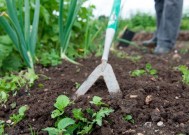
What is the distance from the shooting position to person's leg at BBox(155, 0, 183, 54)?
122 inches

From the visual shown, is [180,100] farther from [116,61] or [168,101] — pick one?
[116,61]

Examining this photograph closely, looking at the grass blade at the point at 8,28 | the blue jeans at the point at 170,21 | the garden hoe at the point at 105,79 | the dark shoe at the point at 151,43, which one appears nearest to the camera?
the garden hoe at the point at 105,79

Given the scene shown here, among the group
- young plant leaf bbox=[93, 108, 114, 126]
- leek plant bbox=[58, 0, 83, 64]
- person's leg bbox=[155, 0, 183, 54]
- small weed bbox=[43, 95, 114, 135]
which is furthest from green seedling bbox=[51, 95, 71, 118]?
person's leg bbox=[155, 0, 183, 54]

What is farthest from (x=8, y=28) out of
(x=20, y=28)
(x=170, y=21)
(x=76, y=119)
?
(x=170, y=21)

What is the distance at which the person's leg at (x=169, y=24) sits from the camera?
10.1 feet

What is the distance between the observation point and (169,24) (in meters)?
3.19

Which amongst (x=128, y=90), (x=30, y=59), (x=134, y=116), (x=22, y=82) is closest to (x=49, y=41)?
(x=30, y=59)

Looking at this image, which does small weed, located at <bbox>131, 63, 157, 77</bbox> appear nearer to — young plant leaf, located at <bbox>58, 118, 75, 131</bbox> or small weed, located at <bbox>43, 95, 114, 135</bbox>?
small weed, located at <bbox>43, 95, 114, 135</bbox>

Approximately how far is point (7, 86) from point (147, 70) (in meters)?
0.82

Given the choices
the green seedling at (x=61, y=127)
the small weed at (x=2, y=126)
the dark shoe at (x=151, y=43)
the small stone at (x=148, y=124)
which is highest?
the green seedling at (x=61, y=127)

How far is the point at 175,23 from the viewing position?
126 inches

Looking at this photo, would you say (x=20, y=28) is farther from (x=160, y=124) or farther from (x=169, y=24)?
(x=169, y=24)

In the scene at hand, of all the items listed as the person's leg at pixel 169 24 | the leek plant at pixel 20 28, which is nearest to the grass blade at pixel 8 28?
the leek plant at pixel 20 28

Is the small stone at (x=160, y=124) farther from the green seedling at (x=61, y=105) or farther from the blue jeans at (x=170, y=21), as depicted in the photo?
the blue jeans at (x=170, y=21)
